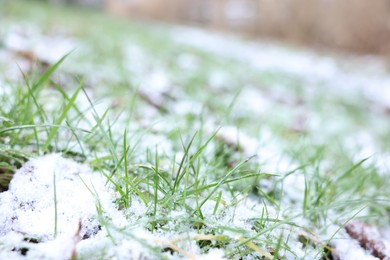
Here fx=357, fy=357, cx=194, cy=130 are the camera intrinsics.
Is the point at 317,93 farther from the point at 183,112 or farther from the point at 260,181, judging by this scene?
the point at 260,181

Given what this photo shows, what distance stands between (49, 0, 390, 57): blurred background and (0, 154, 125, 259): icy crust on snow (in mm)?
6982

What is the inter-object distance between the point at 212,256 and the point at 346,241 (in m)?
0.41

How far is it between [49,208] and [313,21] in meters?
8.12

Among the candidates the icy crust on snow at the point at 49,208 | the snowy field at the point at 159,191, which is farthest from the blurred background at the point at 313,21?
the icy crust on snow at the point at 49,208

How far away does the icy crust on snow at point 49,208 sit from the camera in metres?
0.60

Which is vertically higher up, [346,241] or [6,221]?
[6,221]

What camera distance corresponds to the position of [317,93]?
3523 mm

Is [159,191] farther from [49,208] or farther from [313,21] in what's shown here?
[313,21]

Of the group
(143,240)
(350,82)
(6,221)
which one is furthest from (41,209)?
(350,82)

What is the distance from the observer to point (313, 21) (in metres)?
7.85

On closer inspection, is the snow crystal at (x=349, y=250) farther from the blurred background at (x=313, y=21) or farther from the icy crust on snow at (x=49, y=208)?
the blurred background at (x=313, y=21)

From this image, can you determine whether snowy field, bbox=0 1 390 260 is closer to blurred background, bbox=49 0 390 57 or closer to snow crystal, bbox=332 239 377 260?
snow crystal, bbox=332 239 377 260

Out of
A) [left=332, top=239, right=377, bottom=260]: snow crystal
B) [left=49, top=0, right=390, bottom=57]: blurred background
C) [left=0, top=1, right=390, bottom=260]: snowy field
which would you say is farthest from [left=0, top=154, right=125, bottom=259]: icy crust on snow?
[left=49, top=0, right=390, bottom=57]: blurred background

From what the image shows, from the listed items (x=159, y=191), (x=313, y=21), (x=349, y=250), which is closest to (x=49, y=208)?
(x=159, y=191)
